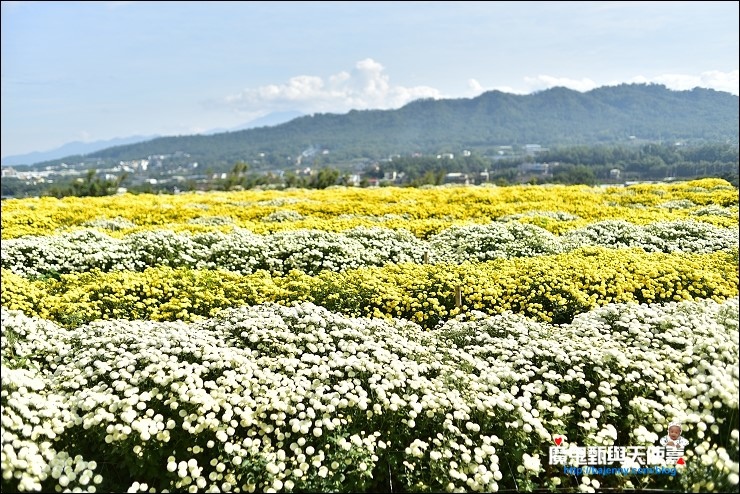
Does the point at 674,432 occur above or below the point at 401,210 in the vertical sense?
below

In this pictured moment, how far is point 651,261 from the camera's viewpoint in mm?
11250

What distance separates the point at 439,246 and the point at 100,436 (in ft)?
36.5

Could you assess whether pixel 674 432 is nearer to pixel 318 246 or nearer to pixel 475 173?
pixel 318 246

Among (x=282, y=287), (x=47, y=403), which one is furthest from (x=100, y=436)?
(x=282, y=287)

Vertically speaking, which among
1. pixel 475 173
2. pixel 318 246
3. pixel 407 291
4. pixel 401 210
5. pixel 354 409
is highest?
pixel 401 210

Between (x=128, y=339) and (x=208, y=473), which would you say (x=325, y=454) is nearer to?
(x=208, y=473)

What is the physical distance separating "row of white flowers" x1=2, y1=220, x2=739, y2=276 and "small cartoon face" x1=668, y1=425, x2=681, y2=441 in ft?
27.4

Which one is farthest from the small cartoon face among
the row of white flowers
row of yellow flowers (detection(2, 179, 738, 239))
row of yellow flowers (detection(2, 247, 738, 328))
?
row of yellow flowers (detection(2, 179, 738, 239))

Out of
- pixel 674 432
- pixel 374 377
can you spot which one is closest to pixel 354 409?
pixel 374 377

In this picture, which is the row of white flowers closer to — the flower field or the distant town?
the flower field

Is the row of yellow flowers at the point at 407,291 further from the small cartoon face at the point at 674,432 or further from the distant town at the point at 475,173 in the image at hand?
the distant town at the point at 475,173

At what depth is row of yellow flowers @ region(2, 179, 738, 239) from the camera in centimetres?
1811

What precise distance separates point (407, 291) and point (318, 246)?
4494mm

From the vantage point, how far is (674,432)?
16.7 ft
